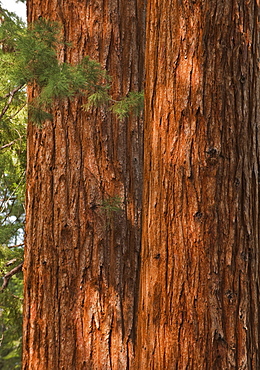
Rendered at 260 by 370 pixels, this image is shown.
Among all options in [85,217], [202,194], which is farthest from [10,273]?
[202,194]

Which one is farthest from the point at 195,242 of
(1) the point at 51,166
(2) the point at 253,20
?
(1) the point at 51,166

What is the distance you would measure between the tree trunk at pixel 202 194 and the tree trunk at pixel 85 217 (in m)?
1.16

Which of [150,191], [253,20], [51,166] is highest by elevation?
[253,20]

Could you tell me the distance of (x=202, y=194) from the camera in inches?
78.8

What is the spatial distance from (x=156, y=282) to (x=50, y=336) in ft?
4.88

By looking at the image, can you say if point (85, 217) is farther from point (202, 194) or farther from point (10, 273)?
point (10, 273)

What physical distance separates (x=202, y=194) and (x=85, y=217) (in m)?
1.45

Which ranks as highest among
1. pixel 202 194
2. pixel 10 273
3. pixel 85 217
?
pixel 85 217

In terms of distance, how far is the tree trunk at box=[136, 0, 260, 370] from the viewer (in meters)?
1.94

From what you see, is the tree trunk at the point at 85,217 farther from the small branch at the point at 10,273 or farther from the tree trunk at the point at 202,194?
the small branch at the point at 10,273

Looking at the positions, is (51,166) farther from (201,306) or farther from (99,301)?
(201,306)

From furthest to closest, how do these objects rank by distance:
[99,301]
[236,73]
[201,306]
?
[99,301] < [236,73] < [201,306]

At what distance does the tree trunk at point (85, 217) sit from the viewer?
3.23 metres

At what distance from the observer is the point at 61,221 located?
3.34 m
